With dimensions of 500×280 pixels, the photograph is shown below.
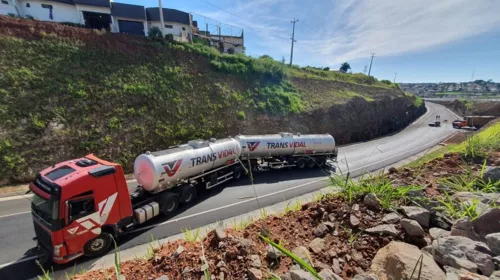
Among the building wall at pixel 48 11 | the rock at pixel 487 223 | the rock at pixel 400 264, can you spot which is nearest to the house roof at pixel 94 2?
the building wall at pixel 48 11

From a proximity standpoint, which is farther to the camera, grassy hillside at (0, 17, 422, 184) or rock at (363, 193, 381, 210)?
grassy hillside at (0, 17, 422, 184)

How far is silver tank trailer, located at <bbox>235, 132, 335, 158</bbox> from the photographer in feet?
57.6

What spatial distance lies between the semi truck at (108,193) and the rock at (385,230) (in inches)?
74.5

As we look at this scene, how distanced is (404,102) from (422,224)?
6391 cm

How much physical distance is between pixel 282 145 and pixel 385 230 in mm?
15493

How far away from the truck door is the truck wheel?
0.58ft

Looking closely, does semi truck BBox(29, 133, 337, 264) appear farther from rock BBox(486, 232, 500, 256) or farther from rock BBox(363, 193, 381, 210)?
rock BBox(486, 232, 500, 256)

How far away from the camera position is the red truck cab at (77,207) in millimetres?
7309

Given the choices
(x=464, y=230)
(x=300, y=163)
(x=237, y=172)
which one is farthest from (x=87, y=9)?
(x=464, y=230)

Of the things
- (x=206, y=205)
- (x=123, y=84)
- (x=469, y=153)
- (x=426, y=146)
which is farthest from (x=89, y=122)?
(x=426, y=146)

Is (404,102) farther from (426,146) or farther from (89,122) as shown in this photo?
(89,122)

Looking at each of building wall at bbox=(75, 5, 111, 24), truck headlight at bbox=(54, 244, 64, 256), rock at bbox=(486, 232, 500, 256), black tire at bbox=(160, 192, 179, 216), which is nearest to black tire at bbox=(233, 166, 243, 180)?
black tire at bbox=(160, 192, 179, 216)

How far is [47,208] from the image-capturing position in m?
7.30

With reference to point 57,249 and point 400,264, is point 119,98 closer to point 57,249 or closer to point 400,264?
point 57,249
